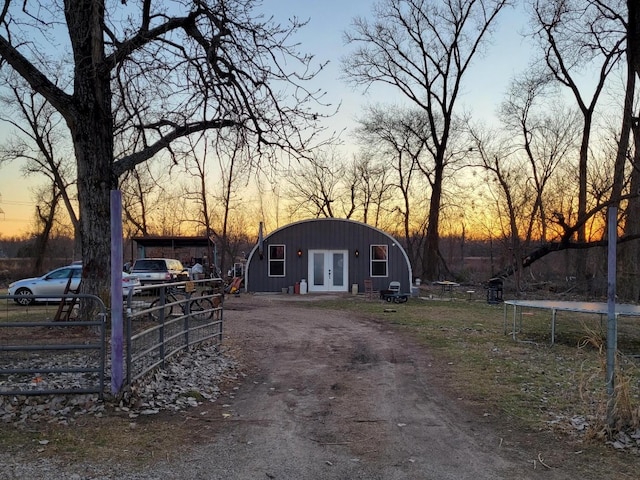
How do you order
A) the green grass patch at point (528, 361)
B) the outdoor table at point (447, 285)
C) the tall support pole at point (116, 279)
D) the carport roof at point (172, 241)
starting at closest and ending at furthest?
the tall support pole at point (116, 279)
the green grass patch at point (528, 361)
the outdoor table at point (447, 285)
the carport roof at point (172, 241)

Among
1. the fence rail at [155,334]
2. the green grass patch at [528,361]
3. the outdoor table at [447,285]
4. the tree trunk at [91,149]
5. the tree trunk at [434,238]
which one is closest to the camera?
the green grass patch at [528,361]

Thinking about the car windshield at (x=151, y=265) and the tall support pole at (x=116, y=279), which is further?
the car windshield at (x=151, y=265)

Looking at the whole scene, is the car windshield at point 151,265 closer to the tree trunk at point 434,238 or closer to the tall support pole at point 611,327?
the tree trunk at point 434,238

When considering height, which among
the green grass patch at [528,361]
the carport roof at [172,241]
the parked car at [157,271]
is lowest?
the green grass patch at [528,361]

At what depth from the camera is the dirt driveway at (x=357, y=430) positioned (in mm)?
4398

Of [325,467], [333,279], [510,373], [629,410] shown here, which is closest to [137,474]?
[325,467]

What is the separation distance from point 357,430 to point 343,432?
16cm

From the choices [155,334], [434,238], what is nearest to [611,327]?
[155,334]

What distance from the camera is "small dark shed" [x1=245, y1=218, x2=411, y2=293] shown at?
26.3m

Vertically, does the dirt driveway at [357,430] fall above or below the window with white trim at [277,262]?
below

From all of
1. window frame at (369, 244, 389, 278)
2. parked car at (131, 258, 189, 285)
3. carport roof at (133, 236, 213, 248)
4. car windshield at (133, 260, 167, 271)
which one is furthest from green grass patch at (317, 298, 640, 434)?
carport roof at (133, 236, 213, 248)

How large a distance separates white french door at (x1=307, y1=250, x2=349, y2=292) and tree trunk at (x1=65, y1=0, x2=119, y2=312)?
1626 cm

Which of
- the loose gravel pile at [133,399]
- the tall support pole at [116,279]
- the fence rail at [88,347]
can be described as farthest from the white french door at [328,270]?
the tall support pole at [116,279]

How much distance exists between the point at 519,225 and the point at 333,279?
11.7 m
